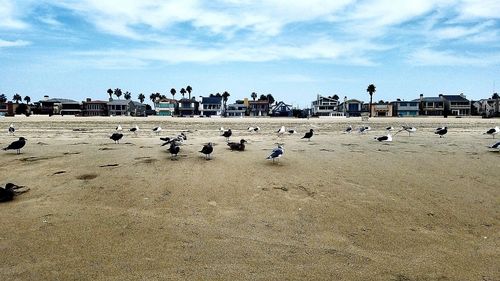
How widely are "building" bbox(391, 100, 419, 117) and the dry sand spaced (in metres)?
116

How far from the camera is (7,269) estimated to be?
4.55 metres

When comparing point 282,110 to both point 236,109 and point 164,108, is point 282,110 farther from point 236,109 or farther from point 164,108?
point 164,108

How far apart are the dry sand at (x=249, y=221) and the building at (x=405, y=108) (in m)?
116

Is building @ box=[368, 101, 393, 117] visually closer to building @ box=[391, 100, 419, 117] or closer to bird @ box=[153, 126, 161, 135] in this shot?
building @ box=[391, 100, 419, 117]

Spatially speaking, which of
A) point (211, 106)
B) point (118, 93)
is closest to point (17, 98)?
point (118, 93)

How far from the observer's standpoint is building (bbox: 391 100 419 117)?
4648 inches

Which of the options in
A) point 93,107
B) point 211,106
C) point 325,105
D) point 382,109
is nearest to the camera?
point 382,109

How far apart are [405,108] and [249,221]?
124 m

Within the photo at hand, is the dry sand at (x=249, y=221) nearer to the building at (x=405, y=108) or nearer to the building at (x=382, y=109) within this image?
the building at (x=382, y=109)

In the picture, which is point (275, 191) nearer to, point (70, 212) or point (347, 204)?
point (347, 204)

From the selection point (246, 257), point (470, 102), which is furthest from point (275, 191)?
point (470, 102)

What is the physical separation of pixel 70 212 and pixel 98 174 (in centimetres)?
291

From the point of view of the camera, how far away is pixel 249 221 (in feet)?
21.1

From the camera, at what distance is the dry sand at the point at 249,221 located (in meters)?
4.71
